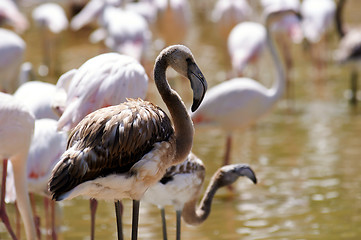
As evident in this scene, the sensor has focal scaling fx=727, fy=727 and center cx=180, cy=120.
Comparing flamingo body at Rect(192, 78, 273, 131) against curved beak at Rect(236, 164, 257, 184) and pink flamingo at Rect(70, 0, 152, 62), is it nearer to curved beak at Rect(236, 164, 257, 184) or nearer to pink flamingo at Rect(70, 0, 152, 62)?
pink flamingo at Rect(70, 0, 152, 62)

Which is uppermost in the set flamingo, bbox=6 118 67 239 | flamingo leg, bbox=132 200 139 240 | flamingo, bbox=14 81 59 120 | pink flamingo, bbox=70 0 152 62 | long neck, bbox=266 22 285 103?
pink flamingo, bbox=70 0 152 62

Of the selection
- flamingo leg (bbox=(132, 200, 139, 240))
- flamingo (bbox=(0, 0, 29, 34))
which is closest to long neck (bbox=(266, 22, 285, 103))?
flamingo leg (bbox=(132, 200, 139, 240))

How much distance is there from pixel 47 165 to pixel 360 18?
10.9 meters

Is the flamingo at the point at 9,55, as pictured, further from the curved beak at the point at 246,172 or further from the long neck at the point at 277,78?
the curved beak at the point at 246,172

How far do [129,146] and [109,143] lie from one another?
0.34ft

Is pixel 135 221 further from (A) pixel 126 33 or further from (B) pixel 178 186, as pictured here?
(A) pixel 126 33

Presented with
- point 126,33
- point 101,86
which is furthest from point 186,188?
point 126,33

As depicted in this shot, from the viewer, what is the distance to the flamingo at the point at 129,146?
11.2 ft

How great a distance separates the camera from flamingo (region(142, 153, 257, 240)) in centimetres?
455

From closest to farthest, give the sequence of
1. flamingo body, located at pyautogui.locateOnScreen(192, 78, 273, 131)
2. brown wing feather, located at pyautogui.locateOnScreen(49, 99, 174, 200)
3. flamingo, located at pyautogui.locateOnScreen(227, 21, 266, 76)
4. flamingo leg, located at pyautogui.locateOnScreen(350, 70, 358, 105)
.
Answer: brown wing feather, located at pyautogui.locateOnScreen(49, 99, 174, 200)
flamingo body, located at pyautogui.locateOnScreen(192, 78, 273, 131)
flamingo, located at pyautogui.locateOnScreen(227, 21, 266, 76)
flamingo leg, located at pyautogui.locateOnScreen(350, 70, 358, 105)

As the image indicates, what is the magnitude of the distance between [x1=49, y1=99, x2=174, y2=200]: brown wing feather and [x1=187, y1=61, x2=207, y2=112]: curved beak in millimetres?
248

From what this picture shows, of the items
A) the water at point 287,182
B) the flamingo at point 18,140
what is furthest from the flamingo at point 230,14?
the flamingo at point 18,140

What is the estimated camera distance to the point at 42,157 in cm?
475

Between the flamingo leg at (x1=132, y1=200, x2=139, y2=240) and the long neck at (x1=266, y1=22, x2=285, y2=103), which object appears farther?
the long neck at (x1=266, y1=22, x2=285, y2=103)
